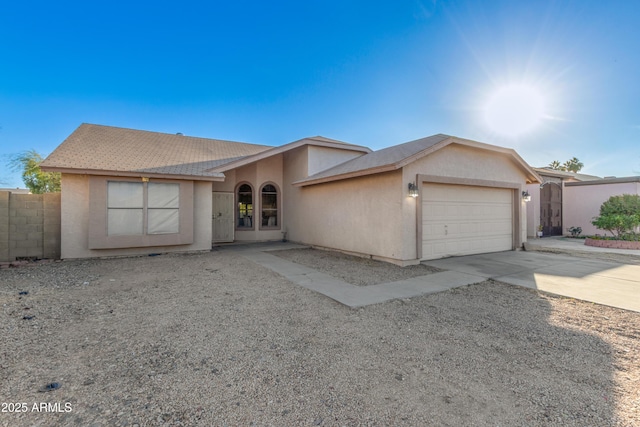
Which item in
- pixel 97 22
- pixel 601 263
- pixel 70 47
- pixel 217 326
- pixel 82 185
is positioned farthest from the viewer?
pixel 70 47

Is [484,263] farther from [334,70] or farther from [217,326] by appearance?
[334,70]

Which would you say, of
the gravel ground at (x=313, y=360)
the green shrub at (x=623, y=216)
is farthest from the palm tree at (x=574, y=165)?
the gravel ground at (x=313, y=360)

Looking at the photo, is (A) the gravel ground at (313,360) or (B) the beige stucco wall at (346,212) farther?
(B) the beige stucco wall at (346,212)

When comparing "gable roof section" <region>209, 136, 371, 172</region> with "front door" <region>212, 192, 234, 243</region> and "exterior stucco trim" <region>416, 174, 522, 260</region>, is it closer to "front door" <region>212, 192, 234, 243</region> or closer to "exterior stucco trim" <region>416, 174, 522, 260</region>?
"front door" <region>212, 192, 234, 243</region>

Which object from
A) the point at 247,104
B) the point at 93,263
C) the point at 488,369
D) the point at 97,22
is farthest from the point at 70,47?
the point at 488,369

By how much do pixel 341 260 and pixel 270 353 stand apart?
5.62 meters

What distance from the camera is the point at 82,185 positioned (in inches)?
322

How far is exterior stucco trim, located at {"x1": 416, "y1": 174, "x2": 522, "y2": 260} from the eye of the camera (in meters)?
7.50

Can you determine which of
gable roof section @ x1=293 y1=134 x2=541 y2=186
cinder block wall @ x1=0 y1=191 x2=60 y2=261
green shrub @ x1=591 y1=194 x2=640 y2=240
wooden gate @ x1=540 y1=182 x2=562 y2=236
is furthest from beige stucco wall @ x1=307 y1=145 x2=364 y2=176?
green shrub @ x1=591 y1=194 x2=640 y2=240

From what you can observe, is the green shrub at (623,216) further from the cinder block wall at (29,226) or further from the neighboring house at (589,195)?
the cinder block wall at (29,226)

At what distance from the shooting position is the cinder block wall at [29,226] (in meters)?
7.45

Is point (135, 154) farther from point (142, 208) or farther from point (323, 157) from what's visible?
point (323, 157)

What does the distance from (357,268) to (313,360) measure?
4569mm

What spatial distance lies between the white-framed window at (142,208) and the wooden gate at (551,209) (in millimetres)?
16998
